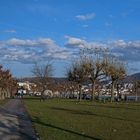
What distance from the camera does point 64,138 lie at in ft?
60.0

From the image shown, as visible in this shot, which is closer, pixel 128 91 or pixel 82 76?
pixel 82 76

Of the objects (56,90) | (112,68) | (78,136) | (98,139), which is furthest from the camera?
(56,90)

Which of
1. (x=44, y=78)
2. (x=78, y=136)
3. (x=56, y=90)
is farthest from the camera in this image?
(x=56, y=90)

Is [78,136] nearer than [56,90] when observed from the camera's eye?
Yes

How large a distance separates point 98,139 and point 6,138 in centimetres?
378

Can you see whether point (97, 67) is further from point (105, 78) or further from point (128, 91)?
point (128, 91)

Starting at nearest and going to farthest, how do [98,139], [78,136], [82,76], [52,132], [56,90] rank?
[98,139]
[78,136]
[52,132]
[82,76]
[56,90]

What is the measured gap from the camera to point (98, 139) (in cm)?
1770

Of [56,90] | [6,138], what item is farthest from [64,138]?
[56,90]

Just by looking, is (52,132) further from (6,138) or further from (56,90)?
(56,90)

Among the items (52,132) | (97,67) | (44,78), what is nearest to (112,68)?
(97,67)

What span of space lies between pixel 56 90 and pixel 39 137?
161 meters

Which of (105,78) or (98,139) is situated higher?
(105,78)

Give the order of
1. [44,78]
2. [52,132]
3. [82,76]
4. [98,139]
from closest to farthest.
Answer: [98,139] → [52,132] → [82,76] → [44,78]
